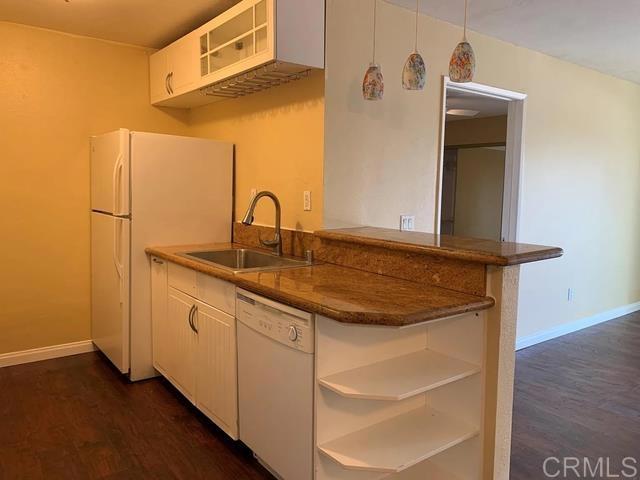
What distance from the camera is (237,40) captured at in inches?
108

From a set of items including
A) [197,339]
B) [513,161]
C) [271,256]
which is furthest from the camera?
[513,161]

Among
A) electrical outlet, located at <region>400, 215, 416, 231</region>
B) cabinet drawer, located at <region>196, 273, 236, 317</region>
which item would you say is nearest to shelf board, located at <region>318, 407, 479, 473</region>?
cabinet drawer, located at <region>196, 273, 236, 317</region>

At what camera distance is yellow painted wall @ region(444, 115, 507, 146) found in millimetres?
5684

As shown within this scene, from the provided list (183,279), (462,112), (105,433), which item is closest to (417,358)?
(183,279)

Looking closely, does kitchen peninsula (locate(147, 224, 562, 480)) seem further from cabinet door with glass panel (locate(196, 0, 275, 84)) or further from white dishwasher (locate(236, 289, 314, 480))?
cabinet door with glass panel (locate(196, 0, 275, 84))

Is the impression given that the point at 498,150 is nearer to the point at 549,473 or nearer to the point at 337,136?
the point at 337,136

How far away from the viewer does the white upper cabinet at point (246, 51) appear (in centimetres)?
245

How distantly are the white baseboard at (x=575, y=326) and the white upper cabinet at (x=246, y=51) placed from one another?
2802mm

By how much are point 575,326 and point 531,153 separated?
172 cm

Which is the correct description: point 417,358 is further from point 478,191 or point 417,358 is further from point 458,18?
point 478,191

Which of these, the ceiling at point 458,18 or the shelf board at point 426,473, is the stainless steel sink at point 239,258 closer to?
the shelf board at point 426,473

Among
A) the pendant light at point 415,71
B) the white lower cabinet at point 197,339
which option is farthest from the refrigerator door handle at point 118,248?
the pendant light at point 415,71

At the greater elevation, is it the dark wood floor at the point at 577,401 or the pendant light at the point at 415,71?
the pendant light at the point at 415,71

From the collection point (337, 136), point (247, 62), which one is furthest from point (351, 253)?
point (247, 62)
